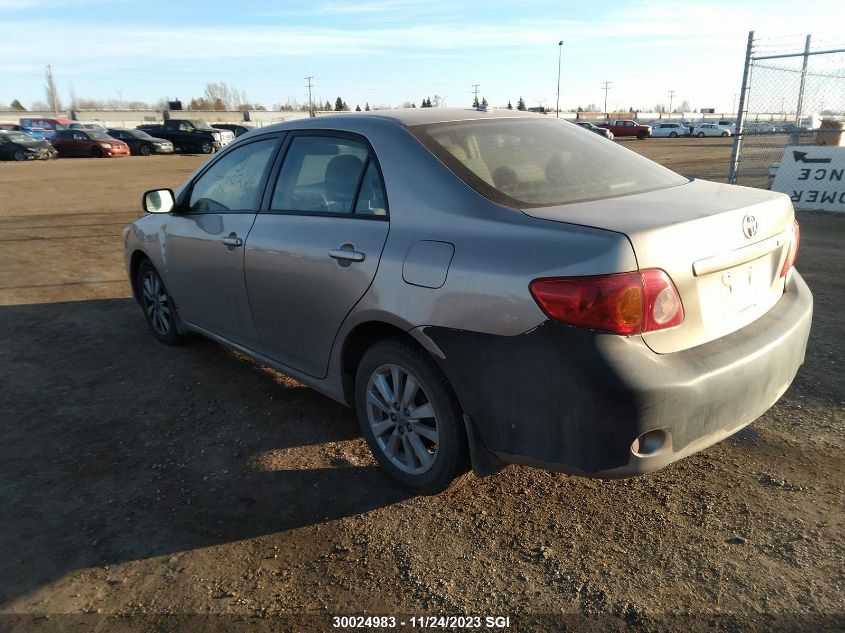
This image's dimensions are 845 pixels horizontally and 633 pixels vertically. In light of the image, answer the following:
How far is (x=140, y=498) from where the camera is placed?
303cm

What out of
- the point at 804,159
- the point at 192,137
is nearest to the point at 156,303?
the point at 804,159

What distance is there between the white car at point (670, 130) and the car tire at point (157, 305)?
57324 mm

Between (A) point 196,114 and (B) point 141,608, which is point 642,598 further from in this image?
(A) point 196,114

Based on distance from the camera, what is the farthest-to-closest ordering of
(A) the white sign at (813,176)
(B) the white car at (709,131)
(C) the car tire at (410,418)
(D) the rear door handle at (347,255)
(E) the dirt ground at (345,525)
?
(B) the white car at (709,131)
(A) the white sign at (813,176)
(D) the rear door handle at (347,255)
(C) the car tire at (410,418)
(E) the dirt ground at (345,525)

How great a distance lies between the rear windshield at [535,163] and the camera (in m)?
2.72

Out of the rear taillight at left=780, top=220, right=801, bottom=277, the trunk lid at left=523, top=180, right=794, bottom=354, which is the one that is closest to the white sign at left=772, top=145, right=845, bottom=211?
the rear taillight at left=780, top=220, right=801, bottom=277

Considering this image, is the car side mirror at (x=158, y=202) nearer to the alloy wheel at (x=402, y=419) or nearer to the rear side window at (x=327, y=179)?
the rear side window at (x=327, y=179)

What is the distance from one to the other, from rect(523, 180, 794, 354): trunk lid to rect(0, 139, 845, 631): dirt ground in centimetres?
88

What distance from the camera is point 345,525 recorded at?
280cm

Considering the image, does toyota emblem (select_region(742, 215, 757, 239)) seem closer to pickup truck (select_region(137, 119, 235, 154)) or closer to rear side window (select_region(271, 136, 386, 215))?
rear side window (select_region(271, 136, 386, 215))

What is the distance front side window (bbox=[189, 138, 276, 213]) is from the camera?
12.4 feet

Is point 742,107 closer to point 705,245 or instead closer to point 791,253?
point 791,253

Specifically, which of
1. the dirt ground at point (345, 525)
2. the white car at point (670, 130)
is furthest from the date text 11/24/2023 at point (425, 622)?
the white car at point (670, 130)

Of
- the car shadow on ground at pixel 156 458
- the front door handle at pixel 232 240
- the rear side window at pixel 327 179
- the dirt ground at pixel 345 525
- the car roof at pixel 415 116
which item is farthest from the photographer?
the front door handle at pixel 232 240
